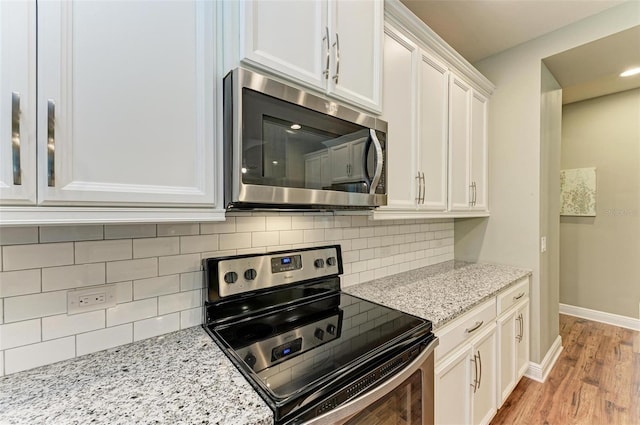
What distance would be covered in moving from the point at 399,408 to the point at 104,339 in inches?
42.2

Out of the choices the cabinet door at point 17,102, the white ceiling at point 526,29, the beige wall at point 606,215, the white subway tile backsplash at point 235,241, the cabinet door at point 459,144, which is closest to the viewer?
the cabinet door at point 17,102

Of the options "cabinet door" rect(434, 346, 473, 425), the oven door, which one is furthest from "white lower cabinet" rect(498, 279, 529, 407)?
the oven door

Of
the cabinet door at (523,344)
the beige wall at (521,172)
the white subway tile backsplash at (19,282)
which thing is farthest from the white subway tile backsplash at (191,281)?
the beige wall at (521,172)

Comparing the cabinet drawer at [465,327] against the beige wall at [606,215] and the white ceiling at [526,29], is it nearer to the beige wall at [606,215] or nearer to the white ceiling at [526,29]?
the white ceiling at [526,29]

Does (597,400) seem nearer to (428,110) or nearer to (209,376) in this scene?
(428,110)

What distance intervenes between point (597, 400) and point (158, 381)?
2.86 meters

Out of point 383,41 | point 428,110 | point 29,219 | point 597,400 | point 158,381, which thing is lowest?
point 597,400

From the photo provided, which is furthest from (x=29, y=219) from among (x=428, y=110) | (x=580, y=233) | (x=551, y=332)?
(x=580, y=233)

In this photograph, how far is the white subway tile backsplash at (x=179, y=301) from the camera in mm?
1139

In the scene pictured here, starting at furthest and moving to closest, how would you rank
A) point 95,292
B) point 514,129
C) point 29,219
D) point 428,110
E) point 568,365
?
point 568,365 → point 514,129 → point 428,110 → point 95,292 → point 29,219

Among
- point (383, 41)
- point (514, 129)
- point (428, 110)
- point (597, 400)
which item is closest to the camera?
point (383, 41)

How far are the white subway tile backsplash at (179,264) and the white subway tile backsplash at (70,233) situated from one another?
223 millimetres

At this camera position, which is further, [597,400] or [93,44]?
[597,400]

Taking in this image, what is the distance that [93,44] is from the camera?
75 cm
